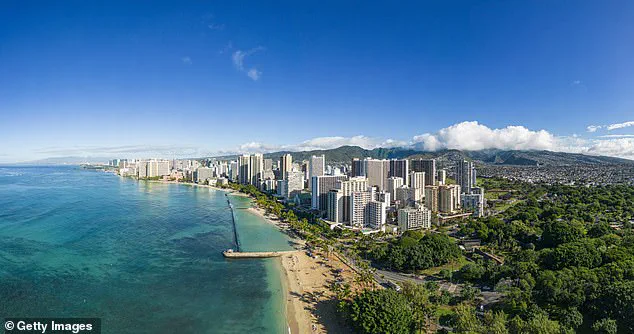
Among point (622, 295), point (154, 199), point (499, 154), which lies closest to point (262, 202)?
point (154, 199)

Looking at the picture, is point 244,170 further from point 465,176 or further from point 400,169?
point 465,176

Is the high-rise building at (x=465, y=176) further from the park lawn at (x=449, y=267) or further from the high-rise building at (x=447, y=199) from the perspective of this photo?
the park lawn at (x=449, y=267)

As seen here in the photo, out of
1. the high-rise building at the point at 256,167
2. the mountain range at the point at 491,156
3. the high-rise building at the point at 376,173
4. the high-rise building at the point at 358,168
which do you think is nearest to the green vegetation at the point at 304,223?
the high-rise building at the point at 376,173

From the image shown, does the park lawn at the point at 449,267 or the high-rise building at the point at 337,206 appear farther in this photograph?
the high-rise building at the point at 337,206

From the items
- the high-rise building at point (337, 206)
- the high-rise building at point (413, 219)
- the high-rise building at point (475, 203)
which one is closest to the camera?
the high-rise building at point (413, 219)

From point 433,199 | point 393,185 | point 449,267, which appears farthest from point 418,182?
point 449,267
